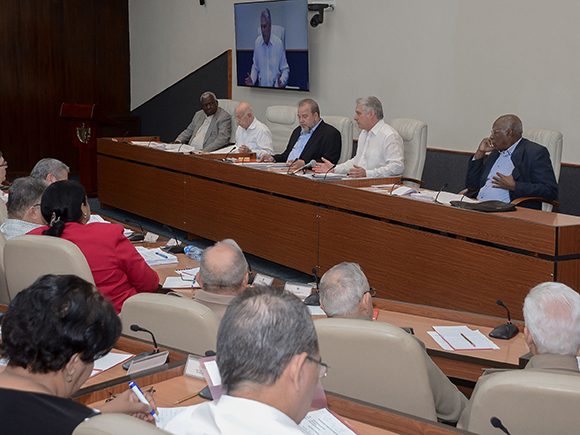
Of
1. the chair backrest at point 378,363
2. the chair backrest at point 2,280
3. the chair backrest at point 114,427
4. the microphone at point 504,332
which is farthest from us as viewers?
the chair backrest at point 2,280

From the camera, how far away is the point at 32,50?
11.3m

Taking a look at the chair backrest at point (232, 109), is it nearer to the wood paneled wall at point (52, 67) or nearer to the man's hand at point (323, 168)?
the man's hand at point (323, 168)

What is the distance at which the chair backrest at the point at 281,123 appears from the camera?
837 cm

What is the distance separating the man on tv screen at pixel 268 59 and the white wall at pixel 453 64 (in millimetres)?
174

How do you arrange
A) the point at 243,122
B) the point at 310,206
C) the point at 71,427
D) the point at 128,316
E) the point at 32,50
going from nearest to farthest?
the point at 71,427 < the point at 128,316 < the point at 310,206 < the point at 243,122 < the point at 32,50

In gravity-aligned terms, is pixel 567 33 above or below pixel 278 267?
above

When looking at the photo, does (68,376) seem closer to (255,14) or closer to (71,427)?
(71,427)

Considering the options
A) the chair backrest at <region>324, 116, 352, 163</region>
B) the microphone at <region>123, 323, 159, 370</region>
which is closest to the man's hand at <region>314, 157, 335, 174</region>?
→ the chair backrest at <region>324, 116, 352, 163</region>

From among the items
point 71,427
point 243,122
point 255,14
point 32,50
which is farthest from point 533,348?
point 32,50

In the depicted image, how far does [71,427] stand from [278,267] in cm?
514

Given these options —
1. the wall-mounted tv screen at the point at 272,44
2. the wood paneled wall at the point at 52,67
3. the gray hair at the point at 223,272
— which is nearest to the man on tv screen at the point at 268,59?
the wall-mounted tv screen at the point at 272,44

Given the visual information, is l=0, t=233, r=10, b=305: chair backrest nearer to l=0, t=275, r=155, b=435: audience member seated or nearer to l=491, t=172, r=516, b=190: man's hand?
l=0, t=275, r=155, b=435: audience member seated

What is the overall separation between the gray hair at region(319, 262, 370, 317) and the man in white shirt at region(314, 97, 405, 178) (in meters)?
3.43

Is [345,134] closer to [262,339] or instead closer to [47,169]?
[47,169]
